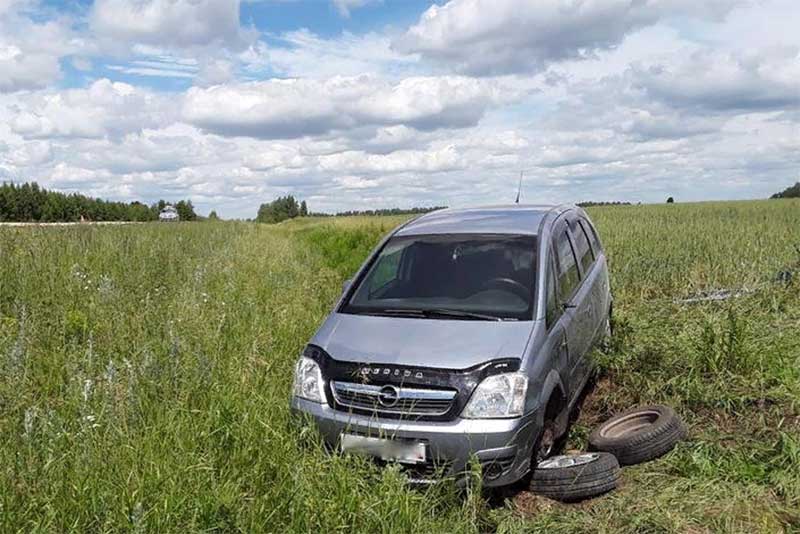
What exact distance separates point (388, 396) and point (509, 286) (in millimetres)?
1437

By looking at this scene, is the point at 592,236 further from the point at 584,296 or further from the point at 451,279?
the point at 451,279

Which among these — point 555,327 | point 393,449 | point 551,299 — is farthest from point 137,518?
point 551,299

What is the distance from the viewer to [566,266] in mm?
5473

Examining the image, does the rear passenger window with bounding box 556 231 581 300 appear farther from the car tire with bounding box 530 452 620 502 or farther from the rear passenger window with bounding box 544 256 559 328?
the car tire with bounding box 530 452 620 502

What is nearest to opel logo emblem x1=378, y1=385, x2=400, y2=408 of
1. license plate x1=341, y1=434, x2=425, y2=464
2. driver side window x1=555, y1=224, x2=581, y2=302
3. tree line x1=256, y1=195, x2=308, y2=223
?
license plate x1=341, y1=434, x2=425, y2=464

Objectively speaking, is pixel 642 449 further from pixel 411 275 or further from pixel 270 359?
pixel 270 359

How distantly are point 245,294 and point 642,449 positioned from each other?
6160mm

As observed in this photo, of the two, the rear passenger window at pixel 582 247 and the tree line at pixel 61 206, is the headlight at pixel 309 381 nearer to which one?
the rear passenger window at pixel 582 247

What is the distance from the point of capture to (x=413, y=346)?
4.07m

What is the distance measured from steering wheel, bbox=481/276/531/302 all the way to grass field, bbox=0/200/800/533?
144cm

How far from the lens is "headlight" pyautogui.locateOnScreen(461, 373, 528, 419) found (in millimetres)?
3783

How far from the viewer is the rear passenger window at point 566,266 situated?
515 centimetres

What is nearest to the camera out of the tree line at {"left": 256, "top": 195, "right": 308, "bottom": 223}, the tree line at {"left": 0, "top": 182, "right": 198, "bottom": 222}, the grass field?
the grass field

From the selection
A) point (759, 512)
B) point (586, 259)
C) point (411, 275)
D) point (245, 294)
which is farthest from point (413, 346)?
point (245, 294)
